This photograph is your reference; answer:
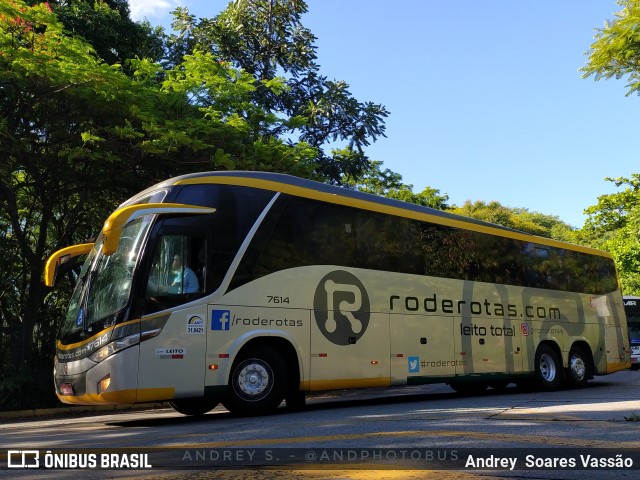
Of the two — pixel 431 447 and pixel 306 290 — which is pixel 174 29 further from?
pixel 431 447

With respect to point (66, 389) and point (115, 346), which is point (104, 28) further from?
point (115, 346)

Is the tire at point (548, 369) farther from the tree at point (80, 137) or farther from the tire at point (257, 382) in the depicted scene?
the tree at point (80, 137)

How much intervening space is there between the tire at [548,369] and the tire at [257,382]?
7.90 meters

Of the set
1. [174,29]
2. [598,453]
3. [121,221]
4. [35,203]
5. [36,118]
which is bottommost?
[598,453]

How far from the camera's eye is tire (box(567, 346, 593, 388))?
15.5 m

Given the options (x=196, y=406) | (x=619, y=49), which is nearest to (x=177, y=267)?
(x=196, y=406)

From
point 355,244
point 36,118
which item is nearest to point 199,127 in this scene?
point 36,118

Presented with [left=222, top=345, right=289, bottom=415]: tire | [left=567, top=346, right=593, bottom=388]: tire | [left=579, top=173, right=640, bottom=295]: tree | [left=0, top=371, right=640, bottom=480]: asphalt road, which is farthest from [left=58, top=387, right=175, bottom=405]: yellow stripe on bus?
[left=579, top=173, right=640, bottom=295]: tree

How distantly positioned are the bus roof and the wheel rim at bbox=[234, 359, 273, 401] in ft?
9.27

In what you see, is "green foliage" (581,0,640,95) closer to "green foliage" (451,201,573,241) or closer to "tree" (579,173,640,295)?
"tree" (579,173,640,295)

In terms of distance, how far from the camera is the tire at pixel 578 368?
15516mm

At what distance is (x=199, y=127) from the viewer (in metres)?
14.5

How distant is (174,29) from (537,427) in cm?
2293

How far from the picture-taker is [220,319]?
29.1ft
